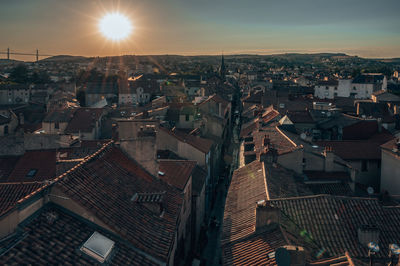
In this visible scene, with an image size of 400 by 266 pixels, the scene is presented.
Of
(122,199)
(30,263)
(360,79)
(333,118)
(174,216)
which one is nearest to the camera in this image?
(30,263)

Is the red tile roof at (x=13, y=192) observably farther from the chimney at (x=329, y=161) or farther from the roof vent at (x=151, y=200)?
the chimney at (x=329, y=161)

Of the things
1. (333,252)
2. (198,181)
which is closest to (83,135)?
(198,181)

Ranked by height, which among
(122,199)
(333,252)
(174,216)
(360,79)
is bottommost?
(333,252)

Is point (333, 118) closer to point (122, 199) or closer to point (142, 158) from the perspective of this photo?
point (142, 158)

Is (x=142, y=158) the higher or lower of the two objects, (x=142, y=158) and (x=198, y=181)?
the higher

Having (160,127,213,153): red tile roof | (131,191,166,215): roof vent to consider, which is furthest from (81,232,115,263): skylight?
(160,127,213,153): red tile roof

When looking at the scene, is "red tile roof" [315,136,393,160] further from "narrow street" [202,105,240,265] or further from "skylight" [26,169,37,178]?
"skylight" [26,169,37,178]

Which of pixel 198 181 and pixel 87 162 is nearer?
pixel 87 162
